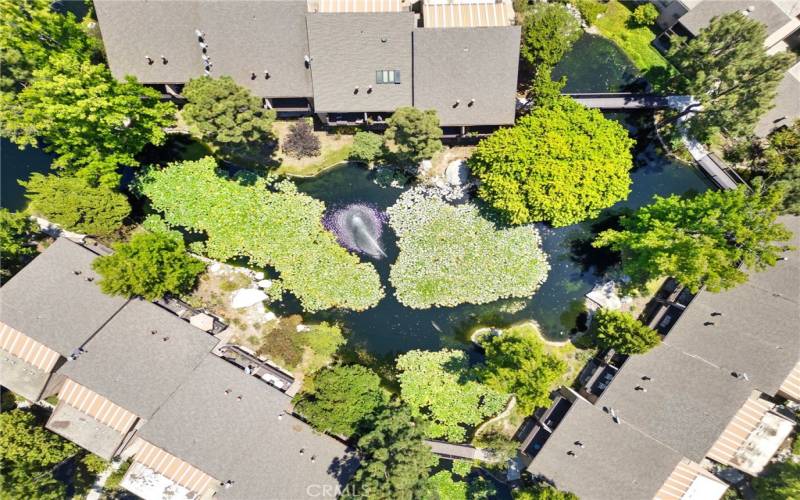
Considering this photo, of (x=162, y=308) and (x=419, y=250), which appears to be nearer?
(x=162, y=308)

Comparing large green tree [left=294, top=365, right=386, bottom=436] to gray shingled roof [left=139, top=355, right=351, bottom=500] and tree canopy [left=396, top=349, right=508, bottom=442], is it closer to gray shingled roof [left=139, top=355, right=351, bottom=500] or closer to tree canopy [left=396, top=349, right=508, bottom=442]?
gray shingled roof [left=139, top=355, right=351, bottom=500]

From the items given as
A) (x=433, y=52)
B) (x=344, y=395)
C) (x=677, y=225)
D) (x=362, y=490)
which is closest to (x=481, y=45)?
(x=433, y=52)

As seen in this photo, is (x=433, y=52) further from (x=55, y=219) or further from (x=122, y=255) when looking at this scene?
(x=55, y=219)

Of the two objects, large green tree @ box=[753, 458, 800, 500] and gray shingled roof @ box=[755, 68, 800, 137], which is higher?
gray shingled roof @ box=[755, 68, 800, 137]

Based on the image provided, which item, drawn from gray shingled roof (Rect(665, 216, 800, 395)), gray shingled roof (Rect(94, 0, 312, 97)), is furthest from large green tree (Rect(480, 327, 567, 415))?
gray shingled roof (Rect(94, 0, 312, 97))

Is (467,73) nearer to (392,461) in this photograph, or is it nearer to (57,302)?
(392,461)

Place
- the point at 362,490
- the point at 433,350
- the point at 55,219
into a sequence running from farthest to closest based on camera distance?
the point at 433,350
the point at 55,219
the point at 362,490
